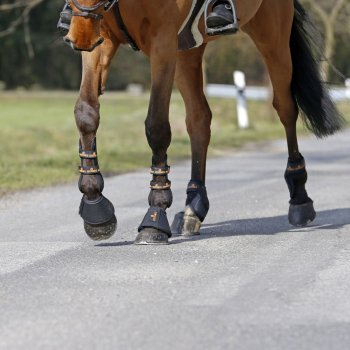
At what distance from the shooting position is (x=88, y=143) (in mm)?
7109

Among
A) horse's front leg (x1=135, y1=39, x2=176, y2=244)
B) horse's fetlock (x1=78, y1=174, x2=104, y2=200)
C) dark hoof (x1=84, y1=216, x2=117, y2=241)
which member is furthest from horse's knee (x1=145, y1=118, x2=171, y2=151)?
dark hoof (x1=84, y1=216, x2=117, y2=241)

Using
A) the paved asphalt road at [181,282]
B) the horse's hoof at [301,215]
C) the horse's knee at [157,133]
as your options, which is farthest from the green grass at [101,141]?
the horse's knee at [157,133]

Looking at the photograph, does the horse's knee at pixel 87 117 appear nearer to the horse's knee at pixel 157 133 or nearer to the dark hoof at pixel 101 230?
the horse's knee at pixel 157 133

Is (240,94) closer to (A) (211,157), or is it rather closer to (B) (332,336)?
(A) (211,157)

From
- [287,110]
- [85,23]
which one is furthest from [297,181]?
[85,23]

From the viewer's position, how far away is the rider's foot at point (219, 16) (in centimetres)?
745

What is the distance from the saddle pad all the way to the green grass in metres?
4.11

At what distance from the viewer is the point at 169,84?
7.14 meters

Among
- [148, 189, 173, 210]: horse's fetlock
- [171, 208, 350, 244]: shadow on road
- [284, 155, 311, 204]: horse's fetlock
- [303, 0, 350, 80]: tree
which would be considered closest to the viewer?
[148, 189, 173, 210]: horse's fetlock

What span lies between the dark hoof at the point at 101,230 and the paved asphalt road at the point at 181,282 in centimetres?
8

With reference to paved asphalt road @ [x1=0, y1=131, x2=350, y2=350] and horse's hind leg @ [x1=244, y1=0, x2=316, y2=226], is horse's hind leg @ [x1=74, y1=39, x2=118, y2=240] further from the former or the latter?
horse's hind leg @ [x1=244, y1=0, x2=316, y2=226]

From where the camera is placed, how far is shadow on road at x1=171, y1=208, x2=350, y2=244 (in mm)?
7867

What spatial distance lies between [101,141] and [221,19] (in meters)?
12.5

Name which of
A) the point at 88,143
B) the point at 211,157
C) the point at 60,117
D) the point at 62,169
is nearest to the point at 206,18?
the point at 88,143
